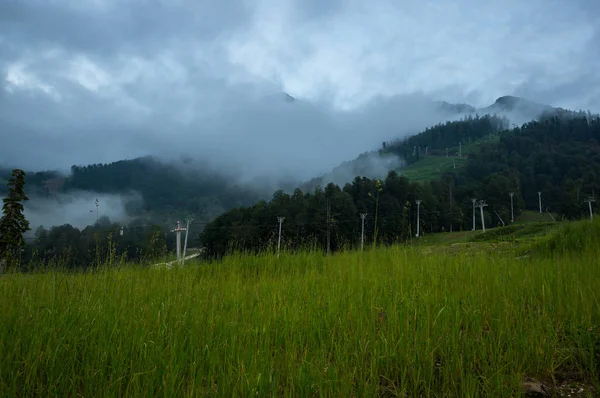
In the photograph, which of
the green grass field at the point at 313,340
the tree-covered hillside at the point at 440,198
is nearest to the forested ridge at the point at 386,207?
the tree-covered hillside at the point at 440,198

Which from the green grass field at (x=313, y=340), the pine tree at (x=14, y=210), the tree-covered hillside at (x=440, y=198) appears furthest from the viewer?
the pine tree at (x=14, y=210)

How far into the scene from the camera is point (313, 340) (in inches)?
128

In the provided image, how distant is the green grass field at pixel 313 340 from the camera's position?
2533mm

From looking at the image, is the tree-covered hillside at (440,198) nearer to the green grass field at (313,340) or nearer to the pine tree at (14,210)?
the green grass field at (313,340)

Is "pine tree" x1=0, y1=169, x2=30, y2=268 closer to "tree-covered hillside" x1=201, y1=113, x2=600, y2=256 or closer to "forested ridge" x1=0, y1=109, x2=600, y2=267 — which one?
"forested ridge" x1=0, y1=109, x2=600, y2=267

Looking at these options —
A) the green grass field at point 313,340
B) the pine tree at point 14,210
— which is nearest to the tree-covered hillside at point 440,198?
the green grass field at point 313,340

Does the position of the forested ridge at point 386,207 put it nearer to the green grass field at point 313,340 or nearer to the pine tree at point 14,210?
the pine tree at point 14,210

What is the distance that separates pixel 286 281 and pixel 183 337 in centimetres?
234

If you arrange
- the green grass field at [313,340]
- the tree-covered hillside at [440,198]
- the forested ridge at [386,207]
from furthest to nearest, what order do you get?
the tree-covered hillside at [440,198] < the forested ridge at [386,207] < the green grass field at [313,340]

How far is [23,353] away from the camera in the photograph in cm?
279

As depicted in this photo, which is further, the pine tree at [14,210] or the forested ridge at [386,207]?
the pine tree at [14,210]

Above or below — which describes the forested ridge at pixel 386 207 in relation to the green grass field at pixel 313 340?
above

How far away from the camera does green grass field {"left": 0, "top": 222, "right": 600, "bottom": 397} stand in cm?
253

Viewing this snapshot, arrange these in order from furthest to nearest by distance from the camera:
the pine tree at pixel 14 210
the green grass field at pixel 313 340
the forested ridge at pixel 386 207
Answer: the pine tree at pixel 14 210
the forested ridge at pixel 386 207
the green grass field at pixel 313 340
